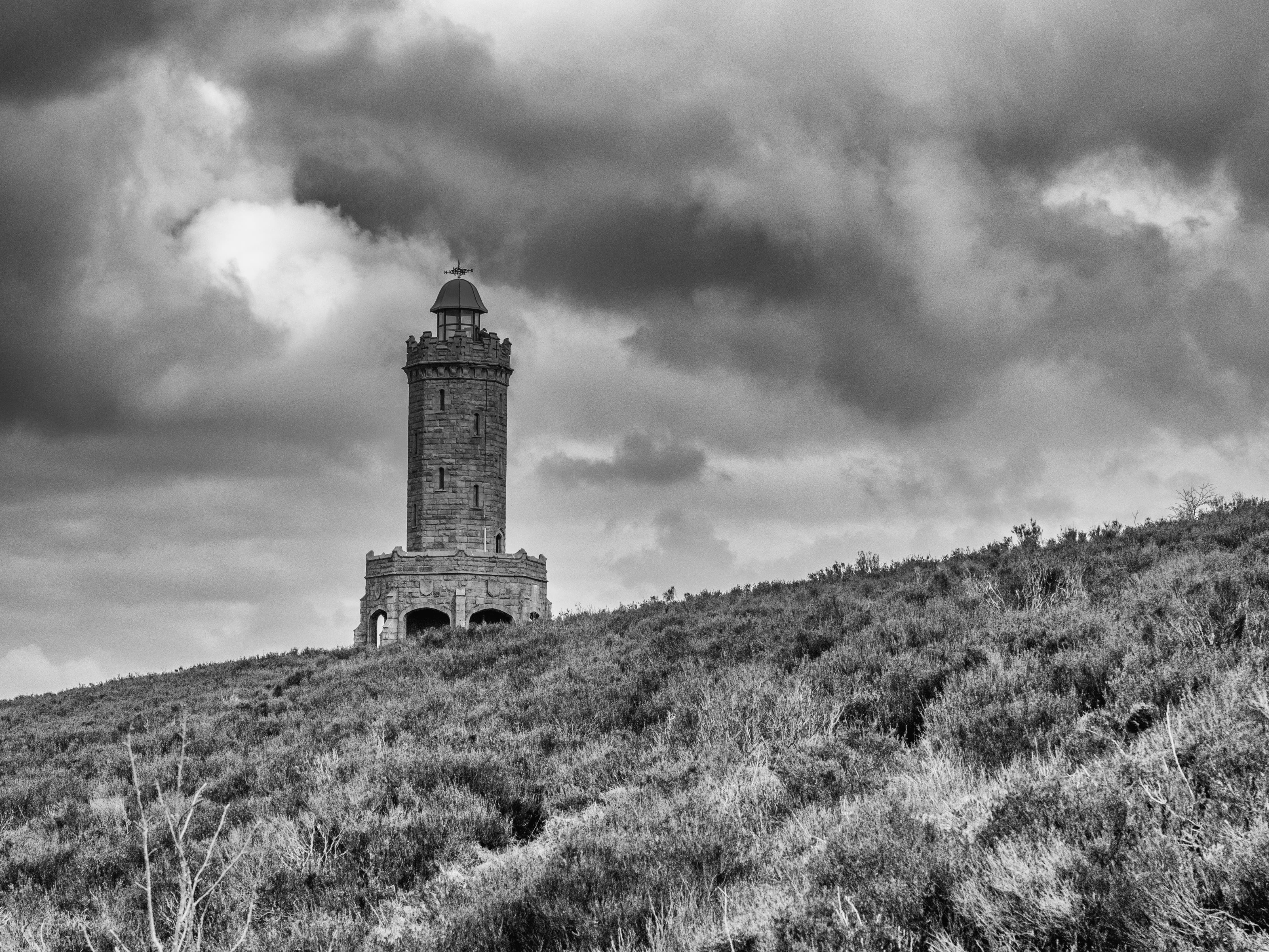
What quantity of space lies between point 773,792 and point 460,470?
161 ft

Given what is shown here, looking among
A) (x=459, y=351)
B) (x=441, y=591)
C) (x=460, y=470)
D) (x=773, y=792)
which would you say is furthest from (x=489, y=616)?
(x=773, y=792)

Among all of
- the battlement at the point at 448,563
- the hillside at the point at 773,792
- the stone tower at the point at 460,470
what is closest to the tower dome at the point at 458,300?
the stone tower at the point at 460,470

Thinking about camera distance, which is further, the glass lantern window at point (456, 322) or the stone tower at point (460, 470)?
the glass lantern window at point (456, 322)

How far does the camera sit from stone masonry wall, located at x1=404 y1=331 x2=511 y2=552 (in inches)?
2196

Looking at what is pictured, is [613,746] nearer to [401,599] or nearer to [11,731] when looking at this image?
[11,731]

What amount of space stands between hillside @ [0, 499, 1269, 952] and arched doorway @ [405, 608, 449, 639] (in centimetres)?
3530

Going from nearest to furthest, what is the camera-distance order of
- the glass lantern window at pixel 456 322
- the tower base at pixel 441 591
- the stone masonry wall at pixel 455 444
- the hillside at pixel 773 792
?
the hillside at pixel 773 792 → the tower base at pixel 441 591 → the stone masonry wall at pixel 455 444 → the glass lantern window at pixel 456 322

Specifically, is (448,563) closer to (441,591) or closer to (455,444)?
(441,591)

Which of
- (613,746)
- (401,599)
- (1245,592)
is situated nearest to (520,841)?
(613,746)

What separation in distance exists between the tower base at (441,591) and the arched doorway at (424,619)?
0.04 m

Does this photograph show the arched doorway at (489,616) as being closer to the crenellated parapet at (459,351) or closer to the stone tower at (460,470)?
the stone tower at (460,470)

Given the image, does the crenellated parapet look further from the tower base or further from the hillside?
the hillside

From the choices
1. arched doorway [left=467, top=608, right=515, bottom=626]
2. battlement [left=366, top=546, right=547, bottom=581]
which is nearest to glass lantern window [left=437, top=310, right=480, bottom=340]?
battlement [left=366, top=546, right=547, bottom=581]

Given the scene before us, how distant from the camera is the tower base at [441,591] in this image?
170ft
